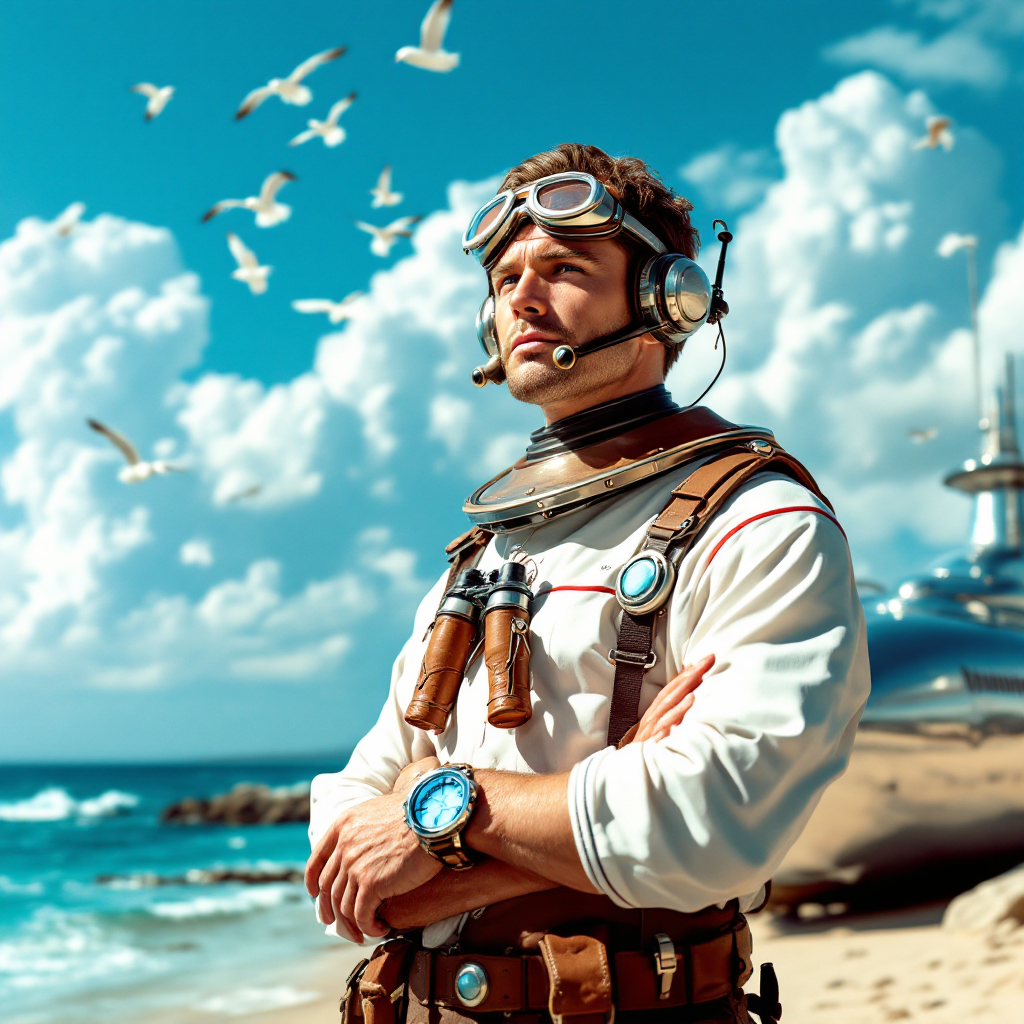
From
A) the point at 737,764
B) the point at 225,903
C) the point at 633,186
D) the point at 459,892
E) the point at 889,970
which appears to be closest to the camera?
the point at 737,764

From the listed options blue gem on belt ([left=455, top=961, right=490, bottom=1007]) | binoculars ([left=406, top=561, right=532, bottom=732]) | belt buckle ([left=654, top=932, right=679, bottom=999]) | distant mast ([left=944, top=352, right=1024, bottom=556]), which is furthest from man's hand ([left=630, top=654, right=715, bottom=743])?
distant mast ([left=944, top=352, right=1024, bottom=556])

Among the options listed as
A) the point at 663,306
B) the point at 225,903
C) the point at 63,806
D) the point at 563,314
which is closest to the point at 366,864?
the point at 563,314

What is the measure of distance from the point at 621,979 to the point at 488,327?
5.27ft

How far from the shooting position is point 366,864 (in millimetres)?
1991

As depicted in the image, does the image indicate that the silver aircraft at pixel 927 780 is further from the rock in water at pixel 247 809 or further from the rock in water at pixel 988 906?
the rock in water at pixel 247 809

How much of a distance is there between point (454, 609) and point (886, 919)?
22.8 feet

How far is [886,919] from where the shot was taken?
312 inches

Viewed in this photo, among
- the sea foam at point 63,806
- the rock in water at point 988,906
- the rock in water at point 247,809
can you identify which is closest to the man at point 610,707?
the rock in water at point 988,906

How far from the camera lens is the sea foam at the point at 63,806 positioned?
45.3 meters

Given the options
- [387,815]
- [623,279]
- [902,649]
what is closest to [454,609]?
[387,815]

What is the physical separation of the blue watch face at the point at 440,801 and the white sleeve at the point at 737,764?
9.0 inches

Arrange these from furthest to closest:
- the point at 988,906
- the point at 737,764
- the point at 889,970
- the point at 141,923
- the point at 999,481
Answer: the point at 141,923 < the point at 999,481 < the point at 988,906 < the point at 889,970 < the point at 737,764

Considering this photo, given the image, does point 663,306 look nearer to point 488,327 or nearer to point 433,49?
point 488,327

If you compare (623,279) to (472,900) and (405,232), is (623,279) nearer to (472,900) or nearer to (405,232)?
(472,900)
